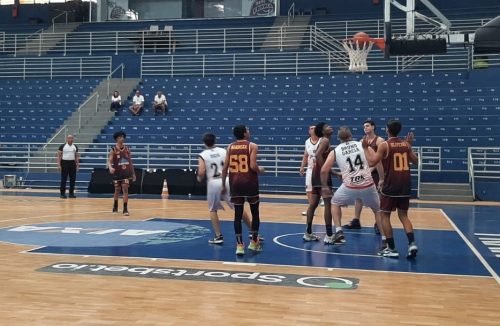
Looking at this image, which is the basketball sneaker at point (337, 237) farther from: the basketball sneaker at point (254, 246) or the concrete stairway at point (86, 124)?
the concrete stairway at point (86, 124)

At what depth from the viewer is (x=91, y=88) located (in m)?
27.9

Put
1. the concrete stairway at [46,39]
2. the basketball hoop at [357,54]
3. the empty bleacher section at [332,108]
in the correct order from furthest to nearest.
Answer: the concrete stairway at [46,39] < the basketball hoop at [357,54] < the empty bleacher section at [332,108]

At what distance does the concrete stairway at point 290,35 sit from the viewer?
2888cm

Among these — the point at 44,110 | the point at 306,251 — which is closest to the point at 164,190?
the point at 44,110

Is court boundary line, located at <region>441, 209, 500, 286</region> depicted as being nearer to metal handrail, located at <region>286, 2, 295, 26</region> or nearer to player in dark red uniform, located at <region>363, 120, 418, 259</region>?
player in dark red uniform, located at <region>363, 120, 418, 259</region>

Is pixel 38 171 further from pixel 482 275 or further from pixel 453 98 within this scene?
pixel 482 275

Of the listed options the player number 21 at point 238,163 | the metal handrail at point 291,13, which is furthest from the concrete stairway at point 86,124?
the player number 21 at point 238,163

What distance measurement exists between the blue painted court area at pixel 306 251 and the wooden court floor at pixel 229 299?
0.41m

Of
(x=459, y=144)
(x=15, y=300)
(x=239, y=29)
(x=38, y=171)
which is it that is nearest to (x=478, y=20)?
(x=459, y=144)

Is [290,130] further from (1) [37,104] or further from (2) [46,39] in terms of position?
(2) [46,39]

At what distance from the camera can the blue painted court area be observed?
7582mm

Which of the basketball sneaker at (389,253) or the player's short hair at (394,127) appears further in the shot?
the basketball sneaker at (389,253)

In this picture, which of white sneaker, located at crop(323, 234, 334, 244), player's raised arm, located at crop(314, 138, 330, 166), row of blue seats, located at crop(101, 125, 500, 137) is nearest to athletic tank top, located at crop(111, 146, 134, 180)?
player's raised arm, located at crop(314, 138, 330, 166)

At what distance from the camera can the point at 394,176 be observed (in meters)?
7.94
